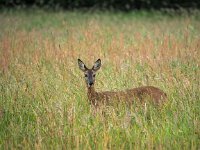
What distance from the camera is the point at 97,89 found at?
6.96m

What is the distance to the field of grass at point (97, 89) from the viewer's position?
4.77m

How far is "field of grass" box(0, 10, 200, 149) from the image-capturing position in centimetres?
477

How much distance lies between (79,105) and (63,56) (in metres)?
2.89

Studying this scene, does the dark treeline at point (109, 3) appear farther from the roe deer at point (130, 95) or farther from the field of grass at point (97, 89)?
the roe deer at point (130, 95)

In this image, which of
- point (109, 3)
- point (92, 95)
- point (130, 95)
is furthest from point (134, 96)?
point (109, 3)

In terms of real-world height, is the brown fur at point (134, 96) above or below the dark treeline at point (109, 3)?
below

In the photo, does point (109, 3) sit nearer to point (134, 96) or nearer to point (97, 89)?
point (97, 89)

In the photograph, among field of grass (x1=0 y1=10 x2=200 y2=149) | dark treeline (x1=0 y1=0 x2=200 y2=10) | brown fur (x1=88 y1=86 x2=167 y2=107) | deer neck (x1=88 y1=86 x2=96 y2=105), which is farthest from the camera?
dark treeline (x1=0 y1=0 x2=200 y2=10)

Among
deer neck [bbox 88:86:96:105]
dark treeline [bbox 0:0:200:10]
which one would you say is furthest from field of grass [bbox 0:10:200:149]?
dark treeline [bbox 0:0:200:10]

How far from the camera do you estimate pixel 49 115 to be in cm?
516

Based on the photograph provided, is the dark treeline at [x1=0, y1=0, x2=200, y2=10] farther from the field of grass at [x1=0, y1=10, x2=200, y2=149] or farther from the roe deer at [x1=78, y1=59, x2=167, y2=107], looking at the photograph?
the roe deer at [x1=78, y1=59, x2=167, y2=107]

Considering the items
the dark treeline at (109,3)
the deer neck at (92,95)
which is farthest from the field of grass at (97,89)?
the dark treeline at (109,3)

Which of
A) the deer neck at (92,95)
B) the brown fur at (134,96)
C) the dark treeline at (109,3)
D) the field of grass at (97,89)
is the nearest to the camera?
the field of grass at (97,89)

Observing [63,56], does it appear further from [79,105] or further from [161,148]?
[161,148]
